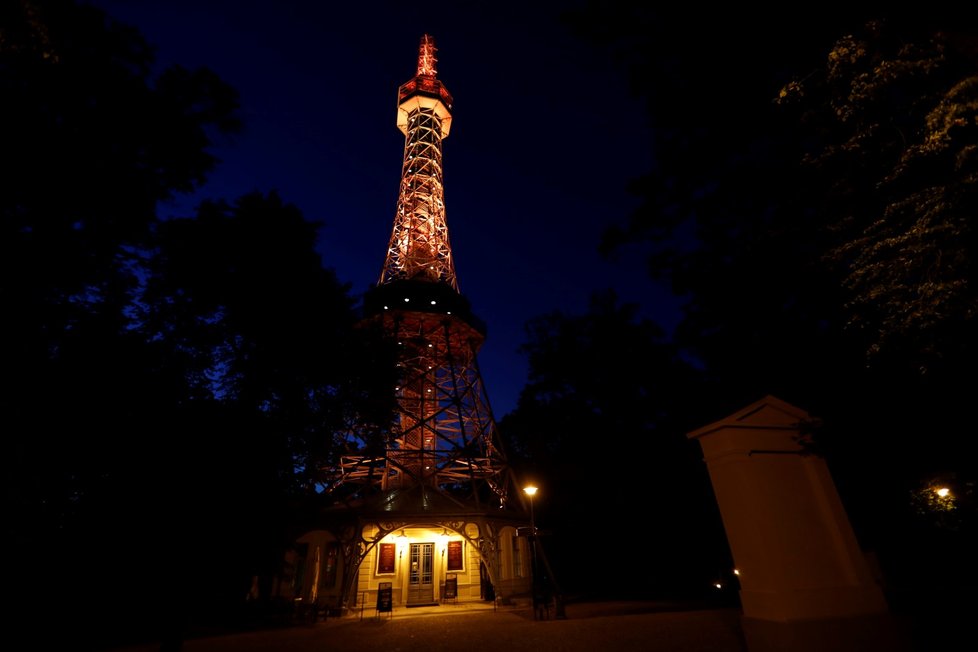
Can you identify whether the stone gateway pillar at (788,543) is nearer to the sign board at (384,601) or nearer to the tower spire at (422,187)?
the sign board at (384,601)

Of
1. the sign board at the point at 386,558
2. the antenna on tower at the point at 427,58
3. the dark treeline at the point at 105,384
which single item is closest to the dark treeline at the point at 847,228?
the dark treeline at the point at 105,384

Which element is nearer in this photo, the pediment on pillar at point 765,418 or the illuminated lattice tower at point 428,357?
the pediment on pillar at point 765,418

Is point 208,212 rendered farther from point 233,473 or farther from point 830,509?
point 830,509

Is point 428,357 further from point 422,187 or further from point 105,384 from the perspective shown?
point 105,384

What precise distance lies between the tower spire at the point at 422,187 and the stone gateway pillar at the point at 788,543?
20551 millimetres

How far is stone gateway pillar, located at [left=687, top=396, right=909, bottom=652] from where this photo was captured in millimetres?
5266

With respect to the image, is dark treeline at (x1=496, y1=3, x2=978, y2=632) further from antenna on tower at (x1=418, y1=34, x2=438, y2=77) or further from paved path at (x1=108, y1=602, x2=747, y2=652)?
antenna on tower at (x1=418, y1=34, x2=438, y2=77)

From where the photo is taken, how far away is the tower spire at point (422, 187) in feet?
87.2

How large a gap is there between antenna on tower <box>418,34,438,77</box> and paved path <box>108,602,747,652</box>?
38143 mm

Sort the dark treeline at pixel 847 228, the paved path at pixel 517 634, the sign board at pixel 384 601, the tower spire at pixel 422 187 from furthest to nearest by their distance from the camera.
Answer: the tower spire at pixel 422 187, the sign board at pixel 384 601, the paved path at pixel 517 634, the dark treeline at pixel 847 228

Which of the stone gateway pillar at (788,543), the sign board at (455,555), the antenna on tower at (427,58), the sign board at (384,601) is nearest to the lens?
the stone gateway pillar at (788,543)

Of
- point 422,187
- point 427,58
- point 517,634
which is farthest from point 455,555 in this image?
point 427,58

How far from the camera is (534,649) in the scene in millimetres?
8453

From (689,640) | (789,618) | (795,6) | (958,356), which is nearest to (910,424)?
(958,356)
